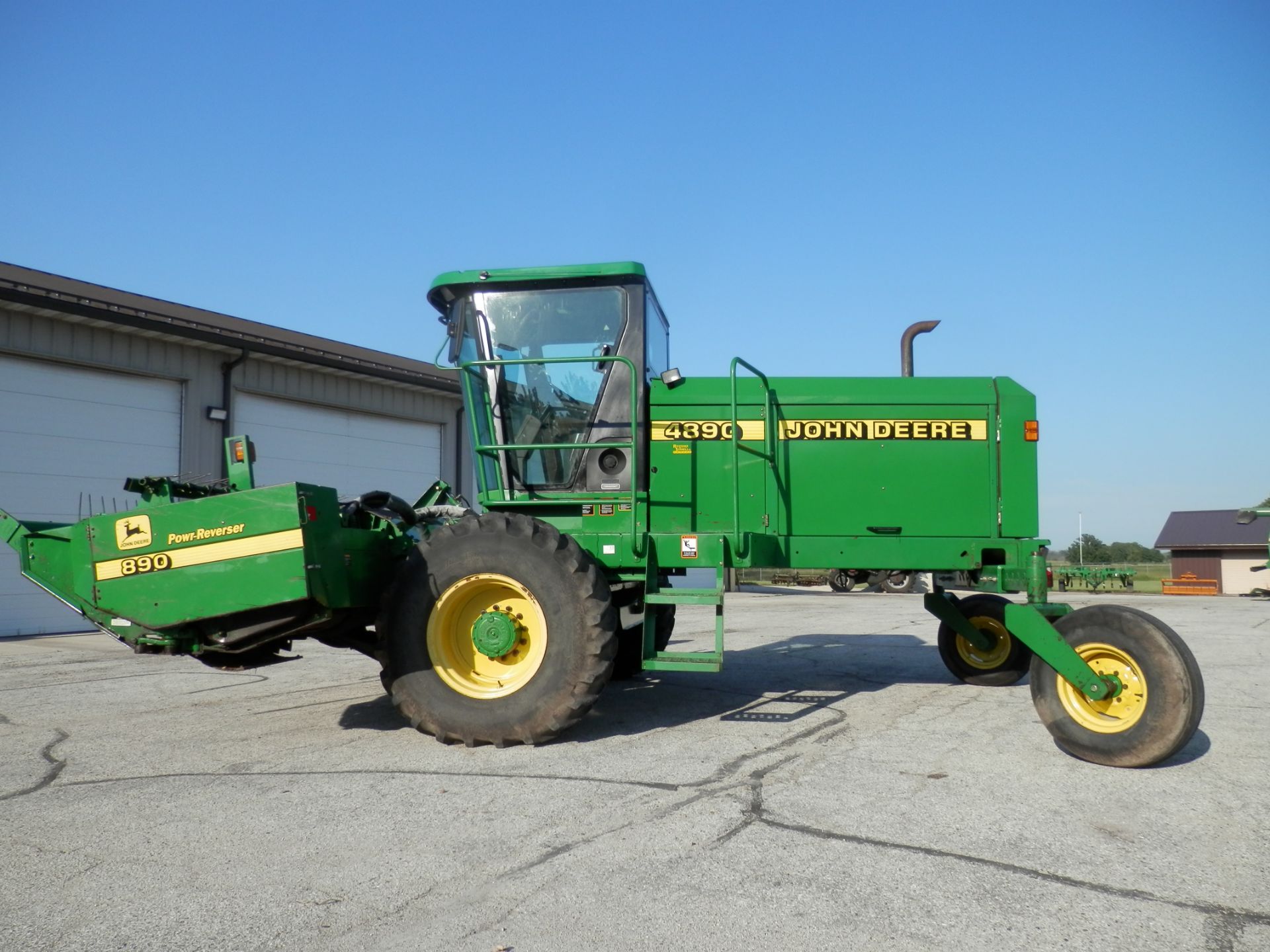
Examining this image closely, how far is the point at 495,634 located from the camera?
18.7 feet

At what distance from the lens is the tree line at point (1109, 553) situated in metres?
90.8

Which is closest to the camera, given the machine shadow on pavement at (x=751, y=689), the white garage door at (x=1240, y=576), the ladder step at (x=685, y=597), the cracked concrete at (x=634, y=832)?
the cracked concrete at (x=634, y=832)

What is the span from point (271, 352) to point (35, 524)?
10.5m

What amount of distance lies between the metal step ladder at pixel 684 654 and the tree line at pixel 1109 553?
87.9m

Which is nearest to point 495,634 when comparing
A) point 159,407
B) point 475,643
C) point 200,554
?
point 475,643

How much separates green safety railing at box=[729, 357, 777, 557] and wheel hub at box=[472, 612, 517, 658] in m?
1.62

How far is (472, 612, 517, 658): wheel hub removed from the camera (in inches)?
225

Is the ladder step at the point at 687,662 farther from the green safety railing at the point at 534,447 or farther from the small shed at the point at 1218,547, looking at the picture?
the small shed at the point at 1218,547

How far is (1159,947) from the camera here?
2.79 meters

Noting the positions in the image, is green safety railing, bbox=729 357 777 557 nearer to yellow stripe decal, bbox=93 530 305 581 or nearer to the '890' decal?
yellow stripe decal, bbox=93 530 305 581

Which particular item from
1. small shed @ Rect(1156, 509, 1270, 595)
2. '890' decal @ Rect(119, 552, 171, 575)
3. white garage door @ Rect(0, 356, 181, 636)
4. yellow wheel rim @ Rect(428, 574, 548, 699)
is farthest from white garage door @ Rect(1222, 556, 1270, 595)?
'890' decal @ Rect(119, 552, 171, 575)

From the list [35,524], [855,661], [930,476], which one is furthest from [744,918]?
[855,661]

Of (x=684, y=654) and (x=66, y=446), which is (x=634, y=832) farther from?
(x=66, y=446)

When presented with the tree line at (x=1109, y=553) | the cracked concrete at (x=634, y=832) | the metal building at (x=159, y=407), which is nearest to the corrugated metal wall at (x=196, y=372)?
the metal building at (x=159, y=407)
